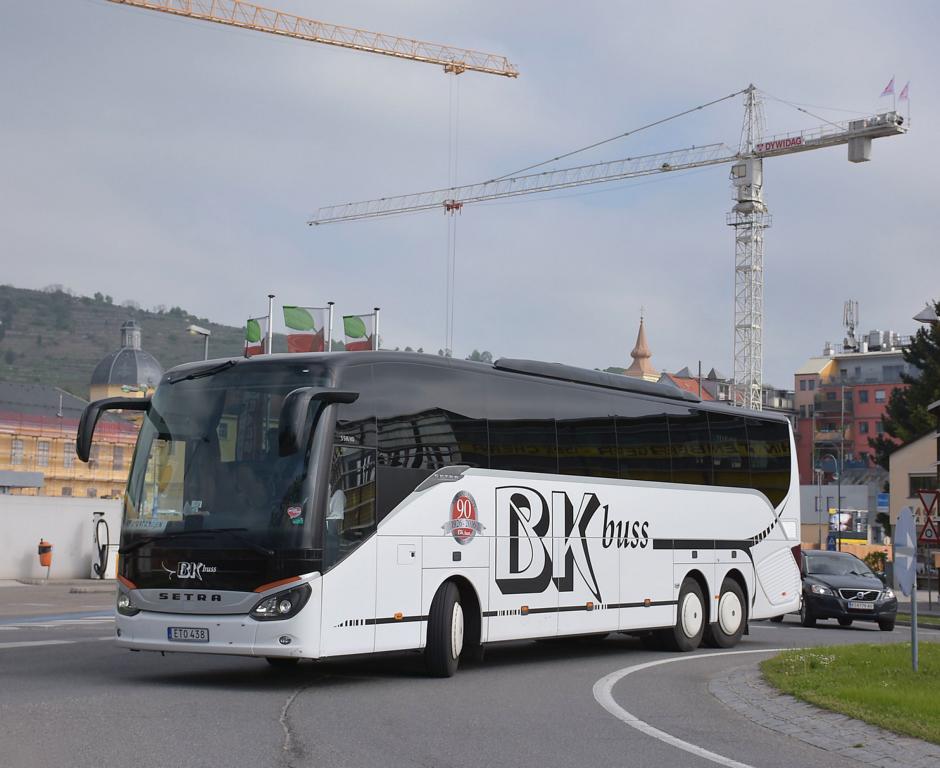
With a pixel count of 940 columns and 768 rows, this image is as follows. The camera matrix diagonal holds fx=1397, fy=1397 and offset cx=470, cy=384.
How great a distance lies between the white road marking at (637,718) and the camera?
948 centimetres

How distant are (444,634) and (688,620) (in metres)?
6.58

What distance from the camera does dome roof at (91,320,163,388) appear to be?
479 feet

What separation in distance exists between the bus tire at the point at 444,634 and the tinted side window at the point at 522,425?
1730mm

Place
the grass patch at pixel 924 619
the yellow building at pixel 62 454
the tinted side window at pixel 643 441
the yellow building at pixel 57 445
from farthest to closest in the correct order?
the yellow building at pixel 57 445 → the yellow building at pixel 62 454 → the grass patch at pixel 924 619 → the tinted side window at pixel 643 441

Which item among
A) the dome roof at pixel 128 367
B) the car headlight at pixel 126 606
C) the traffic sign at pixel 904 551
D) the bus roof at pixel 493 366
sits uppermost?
the dome roof at pixel 128 367

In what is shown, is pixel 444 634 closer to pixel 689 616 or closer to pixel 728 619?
pixel 689 616

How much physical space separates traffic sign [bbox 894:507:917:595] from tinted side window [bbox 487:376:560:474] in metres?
4.31

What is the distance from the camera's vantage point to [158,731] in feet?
32.0

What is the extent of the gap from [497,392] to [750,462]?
279 inches

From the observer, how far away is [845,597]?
28.8 meters

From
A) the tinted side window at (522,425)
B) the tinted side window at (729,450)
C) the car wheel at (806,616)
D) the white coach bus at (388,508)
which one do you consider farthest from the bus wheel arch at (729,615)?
the car wheel at (806,616)

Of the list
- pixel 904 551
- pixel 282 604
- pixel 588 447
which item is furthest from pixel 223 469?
pixel 904 551

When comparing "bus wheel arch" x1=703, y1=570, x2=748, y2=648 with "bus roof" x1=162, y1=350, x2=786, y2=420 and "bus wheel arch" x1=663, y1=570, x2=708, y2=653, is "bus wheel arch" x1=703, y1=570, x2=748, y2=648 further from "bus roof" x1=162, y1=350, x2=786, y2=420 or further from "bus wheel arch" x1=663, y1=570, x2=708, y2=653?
"bus roof" x1=162, y1=350, x2=786, y2=420

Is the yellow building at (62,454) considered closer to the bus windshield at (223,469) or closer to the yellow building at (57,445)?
the yellow building at (57,445)
